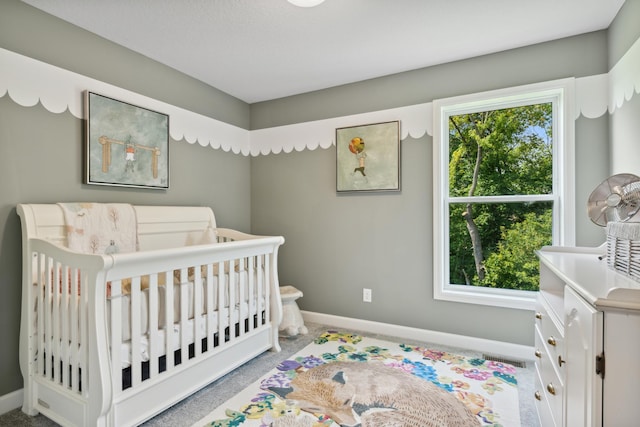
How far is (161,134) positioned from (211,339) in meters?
1.61

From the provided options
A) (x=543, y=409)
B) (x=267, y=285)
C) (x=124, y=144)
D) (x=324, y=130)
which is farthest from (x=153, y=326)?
(x=324, y=130)

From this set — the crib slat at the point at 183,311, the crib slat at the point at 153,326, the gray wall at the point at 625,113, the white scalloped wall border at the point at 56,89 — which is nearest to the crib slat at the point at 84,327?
the crib slat at the point at 153,326

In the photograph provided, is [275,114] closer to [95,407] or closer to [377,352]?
[377,352]

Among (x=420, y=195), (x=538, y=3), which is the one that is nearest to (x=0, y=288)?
(x=420, y=195)

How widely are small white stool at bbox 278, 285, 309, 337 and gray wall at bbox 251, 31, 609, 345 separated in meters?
0.34

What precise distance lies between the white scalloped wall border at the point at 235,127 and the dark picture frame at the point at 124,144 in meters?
0.09

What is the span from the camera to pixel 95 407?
1.39m

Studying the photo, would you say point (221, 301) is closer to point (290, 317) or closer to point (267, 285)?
point (267, 285)

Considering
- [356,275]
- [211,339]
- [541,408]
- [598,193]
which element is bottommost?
[541,408]

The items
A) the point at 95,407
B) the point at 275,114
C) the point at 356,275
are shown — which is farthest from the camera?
the point at 275,114

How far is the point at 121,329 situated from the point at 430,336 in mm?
2196

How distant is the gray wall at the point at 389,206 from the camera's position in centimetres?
218

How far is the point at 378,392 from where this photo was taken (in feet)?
6.17

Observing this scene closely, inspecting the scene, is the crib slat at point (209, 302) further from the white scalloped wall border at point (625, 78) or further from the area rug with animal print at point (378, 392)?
the white scalloped wall border at point (625, 78)
